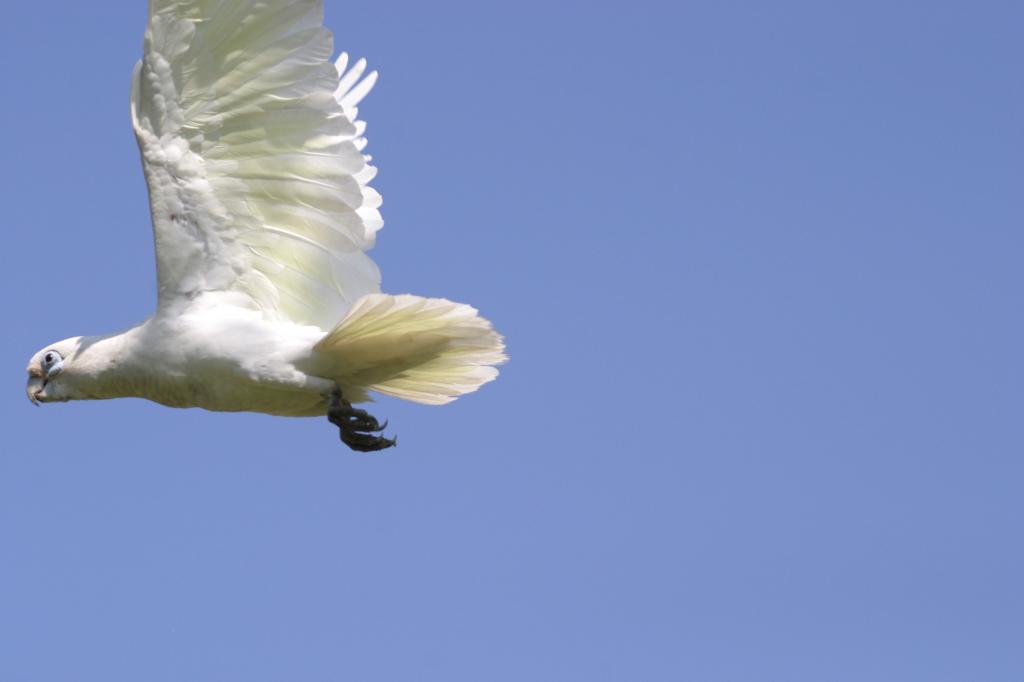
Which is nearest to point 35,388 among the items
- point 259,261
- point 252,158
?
point 259,261

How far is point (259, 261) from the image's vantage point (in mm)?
7422

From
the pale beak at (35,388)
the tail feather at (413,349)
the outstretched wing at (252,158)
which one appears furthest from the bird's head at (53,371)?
the tail feather at (413,349)

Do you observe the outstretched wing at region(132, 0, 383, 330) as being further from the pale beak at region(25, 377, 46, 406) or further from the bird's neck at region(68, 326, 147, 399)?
the pale beak at region(25, 377, 46, 406)

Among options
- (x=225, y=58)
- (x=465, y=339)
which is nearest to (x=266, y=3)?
(x=225, y=58)

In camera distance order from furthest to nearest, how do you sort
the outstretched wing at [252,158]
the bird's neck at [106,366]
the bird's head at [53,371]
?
the bird's head at [53,371] < the bird's neck at [106,366] < the outstretched wing at [252,158]

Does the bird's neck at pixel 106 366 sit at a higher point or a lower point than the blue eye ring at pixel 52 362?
lower

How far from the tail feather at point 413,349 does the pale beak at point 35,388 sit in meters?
1.70

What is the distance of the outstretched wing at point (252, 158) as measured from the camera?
6715mm

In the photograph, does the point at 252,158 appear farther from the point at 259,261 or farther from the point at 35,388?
the point at 35,388

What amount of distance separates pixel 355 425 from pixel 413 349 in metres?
0.55

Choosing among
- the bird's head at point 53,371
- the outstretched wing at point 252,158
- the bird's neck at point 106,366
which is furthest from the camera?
the bird's head at point 53,371

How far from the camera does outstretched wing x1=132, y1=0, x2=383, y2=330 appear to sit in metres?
6.71

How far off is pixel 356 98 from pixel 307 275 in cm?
213

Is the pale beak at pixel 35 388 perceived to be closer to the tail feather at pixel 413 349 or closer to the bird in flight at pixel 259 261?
the bird in flight at pixel 259 261
